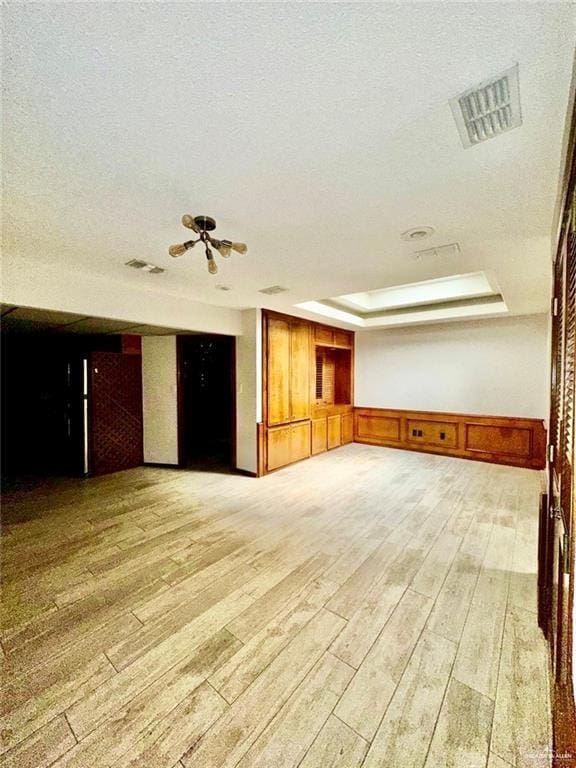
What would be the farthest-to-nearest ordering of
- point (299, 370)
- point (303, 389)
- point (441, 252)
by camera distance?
point (303, 389) → point (299, 370) → point (441, 252)

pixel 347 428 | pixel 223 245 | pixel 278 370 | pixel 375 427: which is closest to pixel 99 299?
pixel 223 245

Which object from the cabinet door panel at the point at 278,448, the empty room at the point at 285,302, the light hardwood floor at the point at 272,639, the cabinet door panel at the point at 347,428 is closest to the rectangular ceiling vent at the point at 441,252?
the empty room at the point at 285,302

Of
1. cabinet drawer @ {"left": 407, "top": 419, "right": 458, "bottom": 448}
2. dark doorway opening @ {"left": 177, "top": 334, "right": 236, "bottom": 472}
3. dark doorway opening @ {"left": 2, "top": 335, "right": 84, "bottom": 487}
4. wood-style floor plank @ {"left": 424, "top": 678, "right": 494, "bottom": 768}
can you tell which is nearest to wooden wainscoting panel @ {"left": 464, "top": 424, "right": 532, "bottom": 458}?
cabinet drawer @ {"left": 407, "top": 419, "right": 458, "bottom": 448}

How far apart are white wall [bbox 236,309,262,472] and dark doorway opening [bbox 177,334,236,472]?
39 centimetres

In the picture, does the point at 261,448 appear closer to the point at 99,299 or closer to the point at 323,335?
the point at 323,335

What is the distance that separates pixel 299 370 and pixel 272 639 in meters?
4.25

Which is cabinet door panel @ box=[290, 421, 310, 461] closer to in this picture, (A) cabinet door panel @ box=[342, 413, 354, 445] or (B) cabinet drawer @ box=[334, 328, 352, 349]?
(A) cabinet door panel @ box=[342, 413, 354, 445]

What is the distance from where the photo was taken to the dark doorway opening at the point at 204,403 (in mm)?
5438

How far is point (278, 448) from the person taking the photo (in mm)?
5188

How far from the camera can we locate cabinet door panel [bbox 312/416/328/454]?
610 centimetres

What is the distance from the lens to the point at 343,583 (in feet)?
7.70

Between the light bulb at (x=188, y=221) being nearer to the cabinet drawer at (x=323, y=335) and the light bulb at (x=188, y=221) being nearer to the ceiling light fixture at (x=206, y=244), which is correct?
the ceiling light fixture at (x=206, y=244)

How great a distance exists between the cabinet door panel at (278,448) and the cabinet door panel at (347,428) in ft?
6.60

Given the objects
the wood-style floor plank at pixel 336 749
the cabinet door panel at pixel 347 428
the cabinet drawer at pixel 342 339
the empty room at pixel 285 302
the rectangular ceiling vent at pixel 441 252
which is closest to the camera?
the empty room at pixel 285 302
